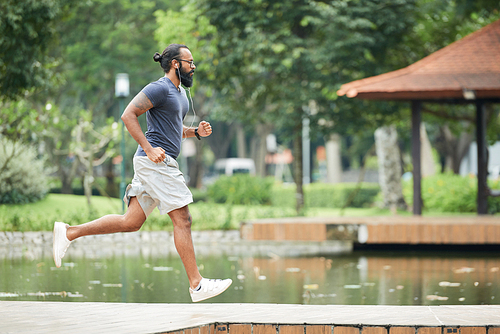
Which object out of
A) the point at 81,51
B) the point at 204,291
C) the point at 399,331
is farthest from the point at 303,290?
the point at 81,51

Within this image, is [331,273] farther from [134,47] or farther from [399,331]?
[134,47]

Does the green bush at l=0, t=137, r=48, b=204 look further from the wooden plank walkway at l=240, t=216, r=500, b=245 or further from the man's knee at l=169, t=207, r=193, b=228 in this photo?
the man's knee at l=169, t=207, r=193, b=228

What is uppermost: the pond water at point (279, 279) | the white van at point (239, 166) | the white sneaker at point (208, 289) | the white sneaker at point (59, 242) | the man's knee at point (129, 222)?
the white van at point (239, 166)

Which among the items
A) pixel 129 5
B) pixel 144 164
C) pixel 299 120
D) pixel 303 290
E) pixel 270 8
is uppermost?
pixel 129 5

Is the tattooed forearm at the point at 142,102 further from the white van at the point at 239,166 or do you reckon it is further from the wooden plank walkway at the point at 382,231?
the white van at the point at 239,166

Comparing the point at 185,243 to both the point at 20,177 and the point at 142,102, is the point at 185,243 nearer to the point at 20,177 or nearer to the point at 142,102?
the point at 142,102

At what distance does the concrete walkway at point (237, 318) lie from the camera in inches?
169

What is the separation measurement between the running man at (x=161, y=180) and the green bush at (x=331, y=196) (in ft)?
67.8

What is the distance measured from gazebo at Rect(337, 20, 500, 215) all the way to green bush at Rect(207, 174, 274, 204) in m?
11.8

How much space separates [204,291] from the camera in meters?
4.94

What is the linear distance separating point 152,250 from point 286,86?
6.52m

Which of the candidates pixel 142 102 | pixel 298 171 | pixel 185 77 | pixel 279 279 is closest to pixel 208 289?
pixel 142 102

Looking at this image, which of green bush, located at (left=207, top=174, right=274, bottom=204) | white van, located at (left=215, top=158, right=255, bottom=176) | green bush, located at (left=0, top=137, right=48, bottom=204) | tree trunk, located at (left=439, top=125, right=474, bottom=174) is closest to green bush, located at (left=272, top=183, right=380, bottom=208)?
green bush, located at (left=207, top=174, right=274, bottom=204)

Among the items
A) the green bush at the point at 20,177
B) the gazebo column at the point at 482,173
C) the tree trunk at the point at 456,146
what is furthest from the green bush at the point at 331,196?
the gazebo column at the point at 482,173
